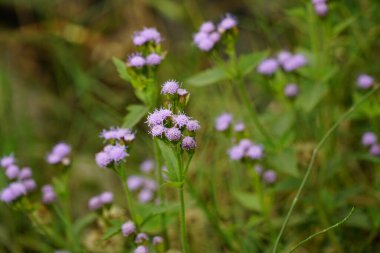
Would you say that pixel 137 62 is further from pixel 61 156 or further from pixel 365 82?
pixel 365 82

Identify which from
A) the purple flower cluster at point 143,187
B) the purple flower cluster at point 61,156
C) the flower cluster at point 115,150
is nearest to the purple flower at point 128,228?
the flower cluster at point 115,150

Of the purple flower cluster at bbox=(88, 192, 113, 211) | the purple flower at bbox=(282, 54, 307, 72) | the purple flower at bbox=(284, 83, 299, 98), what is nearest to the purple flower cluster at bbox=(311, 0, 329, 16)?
the purple flower at bbox=(282, 54, 307, 72)

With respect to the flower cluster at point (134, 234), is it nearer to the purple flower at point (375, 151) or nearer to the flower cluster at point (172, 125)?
the flower cluster at point (172, 125)

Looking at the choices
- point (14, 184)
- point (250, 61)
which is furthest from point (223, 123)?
point (14, 184)

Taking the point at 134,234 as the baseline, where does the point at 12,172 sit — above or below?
above

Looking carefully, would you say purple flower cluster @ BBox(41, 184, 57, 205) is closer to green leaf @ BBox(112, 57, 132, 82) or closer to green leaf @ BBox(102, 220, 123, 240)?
green leaf @ BBox(102, 220, 123, 240)

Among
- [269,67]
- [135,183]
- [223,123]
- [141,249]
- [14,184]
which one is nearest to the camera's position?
[141,249]
